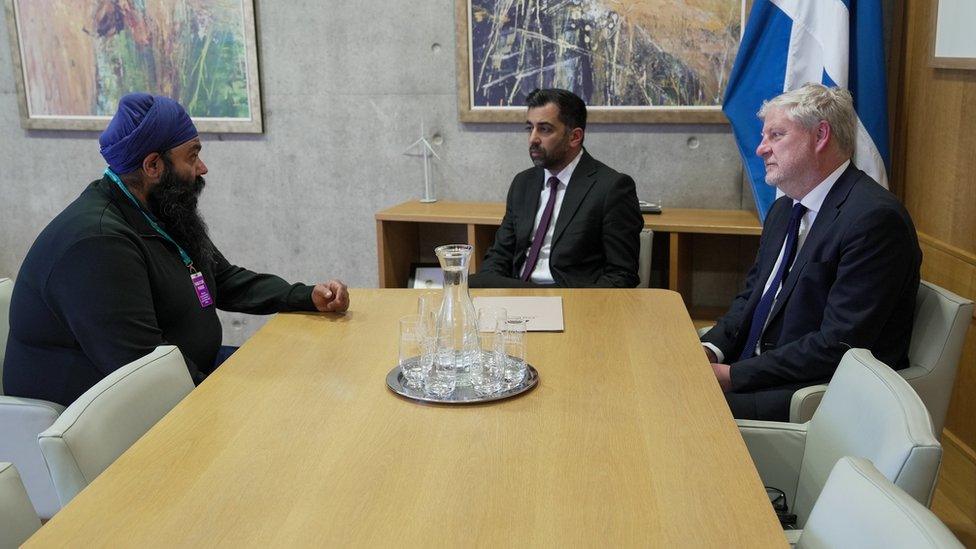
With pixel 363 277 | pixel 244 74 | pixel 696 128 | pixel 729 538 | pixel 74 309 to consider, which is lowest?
pixel 363 277

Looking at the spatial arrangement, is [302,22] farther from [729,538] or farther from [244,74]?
[729,538]

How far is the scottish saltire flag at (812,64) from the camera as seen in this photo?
366 cm

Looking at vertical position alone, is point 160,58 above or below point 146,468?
above

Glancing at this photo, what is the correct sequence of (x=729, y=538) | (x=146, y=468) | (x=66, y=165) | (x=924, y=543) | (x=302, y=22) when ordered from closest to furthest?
(x=924, y=543), (x=729, y=538), (x=146, y=468), (x=302, y=22), (x=66, y=165)

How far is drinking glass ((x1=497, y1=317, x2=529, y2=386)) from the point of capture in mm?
2057

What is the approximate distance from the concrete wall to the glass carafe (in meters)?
2.63

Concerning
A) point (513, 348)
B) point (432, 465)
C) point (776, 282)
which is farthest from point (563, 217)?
point (432, 465)

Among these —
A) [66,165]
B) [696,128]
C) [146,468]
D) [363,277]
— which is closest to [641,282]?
[696,128]

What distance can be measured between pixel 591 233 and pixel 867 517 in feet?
8.14

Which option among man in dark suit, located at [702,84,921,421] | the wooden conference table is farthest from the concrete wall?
the wooden conference table

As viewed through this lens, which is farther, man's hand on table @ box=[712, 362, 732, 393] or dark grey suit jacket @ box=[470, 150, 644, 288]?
dark grey suit jacket @ box=[470, 150, 644, 288]

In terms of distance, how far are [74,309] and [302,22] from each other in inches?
112

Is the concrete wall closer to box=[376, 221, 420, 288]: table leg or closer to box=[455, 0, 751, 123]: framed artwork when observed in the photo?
box=[455, 0, 751, 123]: framed artwork

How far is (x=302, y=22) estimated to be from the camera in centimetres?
480
